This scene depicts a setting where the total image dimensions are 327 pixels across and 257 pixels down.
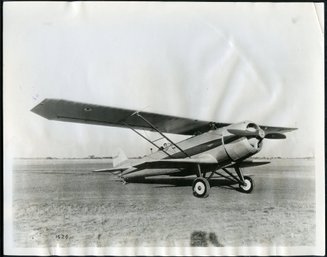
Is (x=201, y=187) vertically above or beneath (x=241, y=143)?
beneath

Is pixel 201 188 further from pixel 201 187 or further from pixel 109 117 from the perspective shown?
pixel 109 117

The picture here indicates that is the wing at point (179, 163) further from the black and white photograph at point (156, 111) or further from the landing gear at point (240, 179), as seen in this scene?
the black and white photograph at point (156, 111)

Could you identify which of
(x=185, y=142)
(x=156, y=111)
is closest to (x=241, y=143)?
(x=185, y=142)

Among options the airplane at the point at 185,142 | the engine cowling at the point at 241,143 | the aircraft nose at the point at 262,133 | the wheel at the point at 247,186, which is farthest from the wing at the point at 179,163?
the aircraft nose at the point at 262,133

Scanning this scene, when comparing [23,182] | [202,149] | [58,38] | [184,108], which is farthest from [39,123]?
[202,149]

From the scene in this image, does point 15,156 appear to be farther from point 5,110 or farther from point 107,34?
point 107,34

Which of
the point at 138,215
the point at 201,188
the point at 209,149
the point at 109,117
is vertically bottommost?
the point at 138,215

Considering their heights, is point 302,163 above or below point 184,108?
below
